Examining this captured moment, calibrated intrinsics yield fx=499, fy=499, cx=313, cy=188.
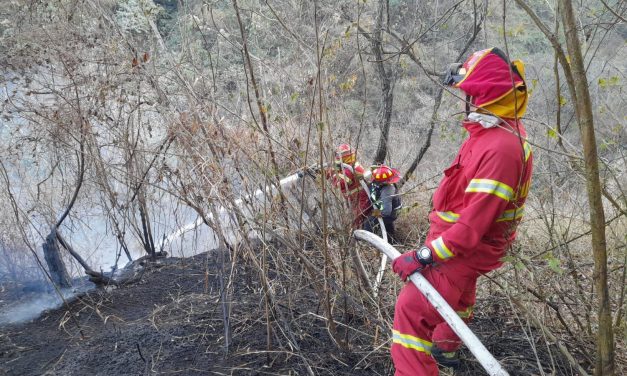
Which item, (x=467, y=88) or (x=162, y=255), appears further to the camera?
(x=162, y=255)

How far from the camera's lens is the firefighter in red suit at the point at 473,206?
2.54 meters

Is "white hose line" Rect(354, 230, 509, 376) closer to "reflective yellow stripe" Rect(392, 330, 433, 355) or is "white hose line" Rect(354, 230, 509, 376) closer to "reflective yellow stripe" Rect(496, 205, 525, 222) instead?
"reflective yellow stripe" Rect(392, 330, 433, 355)

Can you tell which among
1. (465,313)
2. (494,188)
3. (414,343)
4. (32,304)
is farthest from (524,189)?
(32,304)

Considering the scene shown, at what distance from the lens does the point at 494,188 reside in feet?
8.23

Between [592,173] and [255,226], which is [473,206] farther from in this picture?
[255,226]

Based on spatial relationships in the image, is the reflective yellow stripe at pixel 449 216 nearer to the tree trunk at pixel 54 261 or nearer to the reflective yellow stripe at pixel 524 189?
the reflective yellow stripe at pixel 524 189

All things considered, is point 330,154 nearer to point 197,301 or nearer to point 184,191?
point 184,191

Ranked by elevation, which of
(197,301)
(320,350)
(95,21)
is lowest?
(320,350)

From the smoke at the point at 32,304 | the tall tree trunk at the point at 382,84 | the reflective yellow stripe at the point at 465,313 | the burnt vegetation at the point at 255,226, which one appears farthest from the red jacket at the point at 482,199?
the smoke at the point at 32,304

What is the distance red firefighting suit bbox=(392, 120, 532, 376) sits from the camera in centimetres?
253

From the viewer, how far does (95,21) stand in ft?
15.5

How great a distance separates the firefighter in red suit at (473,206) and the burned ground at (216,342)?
1.69 feet

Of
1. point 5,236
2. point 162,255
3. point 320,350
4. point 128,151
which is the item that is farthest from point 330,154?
point 5,236

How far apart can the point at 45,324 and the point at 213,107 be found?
2583mm
